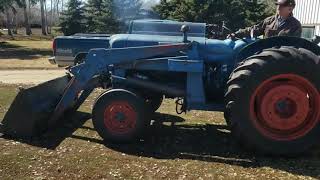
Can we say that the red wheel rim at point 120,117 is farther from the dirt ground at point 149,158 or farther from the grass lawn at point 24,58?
the grass lawn at point 24,58

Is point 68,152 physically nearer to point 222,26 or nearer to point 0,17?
point 222,26

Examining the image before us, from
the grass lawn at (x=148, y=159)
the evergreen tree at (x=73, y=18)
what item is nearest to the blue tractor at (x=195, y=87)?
the grass lawn at (x=148, y=159)

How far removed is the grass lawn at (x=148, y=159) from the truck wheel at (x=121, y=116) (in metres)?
0.17

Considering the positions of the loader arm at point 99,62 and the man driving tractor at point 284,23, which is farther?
the loader arm at point 99,62

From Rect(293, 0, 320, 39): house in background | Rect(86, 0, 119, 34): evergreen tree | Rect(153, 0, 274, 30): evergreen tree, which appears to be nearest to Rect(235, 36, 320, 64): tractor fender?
Rect(293, 0, 320, 39): house in background

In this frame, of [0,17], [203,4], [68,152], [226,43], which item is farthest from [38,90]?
[0,17]

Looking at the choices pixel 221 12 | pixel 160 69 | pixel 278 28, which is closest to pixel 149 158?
pixel 160 69

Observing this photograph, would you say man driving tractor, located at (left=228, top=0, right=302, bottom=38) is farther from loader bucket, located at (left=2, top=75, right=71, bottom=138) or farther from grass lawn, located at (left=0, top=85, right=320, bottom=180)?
loader bucket, located at (left=2, top=75, right=71, bottom=138)

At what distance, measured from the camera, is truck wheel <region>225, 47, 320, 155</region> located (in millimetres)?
5852

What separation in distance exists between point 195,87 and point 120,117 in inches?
45.5

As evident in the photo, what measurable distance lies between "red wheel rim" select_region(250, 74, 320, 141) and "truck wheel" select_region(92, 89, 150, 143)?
156 centimetres

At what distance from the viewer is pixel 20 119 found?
22.2ft

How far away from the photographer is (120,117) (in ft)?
21.4

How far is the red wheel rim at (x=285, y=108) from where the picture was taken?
5977 millimetres
